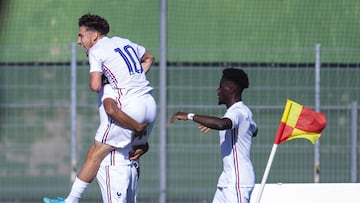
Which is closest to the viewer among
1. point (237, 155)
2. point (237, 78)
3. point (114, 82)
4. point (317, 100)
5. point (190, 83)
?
point (114, 82)

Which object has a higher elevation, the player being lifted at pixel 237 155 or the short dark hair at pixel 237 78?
the short dark hair at pixel 237 78

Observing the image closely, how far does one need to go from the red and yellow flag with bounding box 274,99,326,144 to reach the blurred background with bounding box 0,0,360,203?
3.77 metres

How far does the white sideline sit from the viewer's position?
852 cm

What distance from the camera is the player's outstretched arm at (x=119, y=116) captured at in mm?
7680

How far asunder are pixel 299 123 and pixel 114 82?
165 cm

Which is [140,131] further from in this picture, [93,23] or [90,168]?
[93,23]

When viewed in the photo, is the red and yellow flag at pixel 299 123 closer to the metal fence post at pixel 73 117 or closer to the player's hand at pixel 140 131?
the player's hand at pixel 140 131

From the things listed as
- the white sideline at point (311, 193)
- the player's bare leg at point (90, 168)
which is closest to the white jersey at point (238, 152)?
the white sideline at point (311, 193)

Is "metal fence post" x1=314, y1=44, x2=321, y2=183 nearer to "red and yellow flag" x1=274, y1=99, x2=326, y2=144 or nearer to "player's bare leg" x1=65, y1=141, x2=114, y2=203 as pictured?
"red and yellow flag" x1=274, y1=99, x2=326, y2=144

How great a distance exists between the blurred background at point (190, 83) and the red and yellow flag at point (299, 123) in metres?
3.77

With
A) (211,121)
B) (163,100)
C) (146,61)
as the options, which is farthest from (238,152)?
(163,100)

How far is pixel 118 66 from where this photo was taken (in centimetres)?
777

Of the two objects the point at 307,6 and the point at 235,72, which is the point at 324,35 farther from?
the point at 235,72

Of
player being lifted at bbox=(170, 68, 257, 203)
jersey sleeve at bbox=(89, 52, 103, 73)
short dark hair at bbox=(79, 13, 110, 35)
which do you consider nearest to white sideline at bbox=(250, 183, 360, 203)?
player being lifted at bbox=(170, 68, 257, 203)
